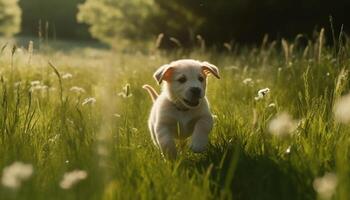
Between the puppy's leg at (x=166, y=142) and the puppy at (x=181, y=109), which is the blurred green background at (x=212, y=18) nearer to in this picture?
the puppy at (x=181, y=109)

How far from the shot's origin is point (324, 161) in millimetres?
3314

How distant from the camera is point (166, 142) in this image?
412 centimetres

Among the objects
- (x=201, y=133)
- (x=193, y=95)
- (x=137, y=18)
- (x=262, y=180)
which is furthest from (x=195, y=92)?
(x=137, y=18)

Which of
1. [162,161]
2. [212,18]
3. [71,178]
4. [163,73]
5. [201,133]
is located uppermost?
[212,18]

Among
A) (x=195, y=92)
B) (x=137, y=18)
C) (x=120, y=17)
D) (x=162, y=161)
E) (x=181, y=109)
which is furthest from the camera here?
(x=120, y=17)

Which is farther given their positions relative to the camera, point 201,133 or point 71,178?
point 201,133

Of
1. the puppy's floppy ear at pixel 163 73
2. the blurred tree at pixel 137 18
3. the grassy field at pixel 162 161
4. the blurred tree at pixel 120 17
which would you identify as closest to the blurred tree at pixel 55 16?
the blurred tree at pixel 120 17

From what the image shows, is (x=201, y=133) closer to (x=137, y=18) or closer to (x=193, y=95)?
(x=193, y=95)

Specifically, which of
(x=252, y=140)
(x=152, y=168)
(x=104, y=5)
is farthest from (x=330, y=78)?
(x=104, y=5)

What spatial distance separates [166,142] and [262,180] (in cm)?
99

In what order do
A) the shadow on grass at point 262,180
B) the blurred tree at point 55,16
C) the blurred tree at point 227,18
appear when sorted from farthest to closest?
the blurred tree at point 55,16 → the blurred tree at point 227,18 → the shadow on grass at point 262,180

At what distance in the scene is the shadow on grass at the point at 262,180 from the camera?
3078 mm

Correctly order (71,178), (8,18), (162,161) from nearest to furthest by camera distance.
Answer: (71,178) → (162,161) → (8,18)

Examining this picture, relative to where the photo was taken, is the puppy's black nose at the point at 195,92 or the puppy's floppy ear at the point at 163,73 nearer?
the puppy's black nose at the point at 195,92
